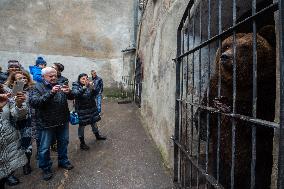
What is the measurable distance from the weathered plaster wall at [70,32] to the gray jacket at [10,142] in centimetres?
970

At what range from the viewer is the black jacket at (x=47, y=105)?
3709 mm

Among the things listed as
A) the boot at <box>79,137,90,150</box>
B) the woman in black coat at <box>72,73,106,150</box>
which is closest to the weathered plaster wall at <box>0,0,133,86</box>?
the woman in black coat at <box>72,73,106,150</box>

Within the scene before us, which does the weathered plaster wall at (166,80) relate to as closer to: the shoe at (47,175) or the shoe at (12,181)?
the shoe at (47,175)

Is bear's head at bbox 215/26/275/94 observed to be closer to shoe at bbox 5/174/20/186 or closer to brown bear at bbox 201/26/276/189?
brown bear at bbox 201/26/276/189

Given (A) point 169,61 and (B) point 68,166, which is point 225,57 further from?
(B) point 68,166

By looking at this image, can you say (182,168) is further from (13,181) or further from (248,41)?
(13,181)

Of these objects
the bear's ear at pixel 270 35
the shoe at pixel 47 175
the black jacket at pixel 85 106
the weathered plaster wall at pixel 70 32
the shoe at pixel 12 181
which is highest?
the weathered plaster wall at pixel 70 32

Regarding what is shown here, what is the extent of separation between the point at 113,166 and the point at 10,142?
179 cm

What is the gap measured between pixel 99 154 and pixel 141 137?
1.23m

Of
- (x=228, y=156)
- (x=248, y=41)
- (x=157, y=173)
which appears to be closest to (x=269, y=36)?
(x=248, y=41)

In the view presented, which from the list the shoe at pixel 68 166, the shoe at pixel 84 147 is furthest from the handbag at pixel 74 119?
the shoe at pixel 68 166

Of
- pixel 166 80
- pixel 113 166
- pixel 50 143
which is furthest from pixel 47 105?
pixel 166 80

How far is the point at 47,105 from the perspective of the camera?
3.88m

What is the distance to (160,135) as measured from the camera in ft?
15.2
